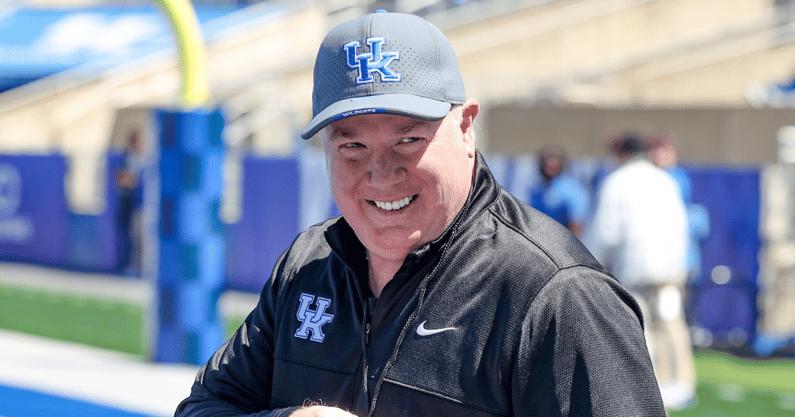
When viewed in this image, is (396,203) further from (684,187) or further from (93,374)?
(684,187)

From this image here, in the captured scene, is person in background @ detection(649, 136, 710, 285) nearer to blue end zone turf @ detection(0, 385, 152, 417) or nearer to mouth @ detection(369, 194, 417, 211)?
blue end zone turf @ detection(0, 385, 152, 417)

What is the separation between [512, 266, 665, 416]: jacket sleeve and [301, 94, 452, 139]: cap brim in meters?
0.36

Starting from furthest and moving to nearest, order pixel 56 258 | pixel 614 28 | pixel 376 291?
pixel 614 28, pixel 56 258, pixel 376 291

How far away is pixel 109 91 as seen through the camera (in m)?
20.7

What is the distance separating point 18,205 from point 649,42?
40.9 feet

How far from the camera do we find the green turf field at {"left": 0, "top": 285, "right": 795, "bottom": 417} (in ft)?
23.6

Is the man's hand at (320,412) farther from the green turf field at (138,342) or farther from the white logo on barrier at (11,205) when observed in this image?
the white logo on barrier at (11,205)

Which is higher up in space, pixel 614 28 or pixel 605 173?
pixel 614 28

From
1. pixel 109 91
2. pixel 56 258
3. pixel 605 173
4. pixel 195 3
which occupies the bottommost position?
pixel 56 258

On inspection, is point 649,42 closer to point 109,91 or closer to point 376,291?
point 109,91

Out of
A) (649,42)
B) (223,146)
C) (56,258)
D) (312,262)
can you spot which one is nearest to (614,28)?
(649,42)

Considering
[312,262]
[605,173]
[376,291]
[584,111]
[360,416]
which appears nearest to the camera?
[360,416]

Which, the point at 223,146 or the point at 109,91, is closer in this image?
the point at 223,146

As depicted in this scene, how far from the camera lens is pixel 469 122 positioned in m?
1.86
